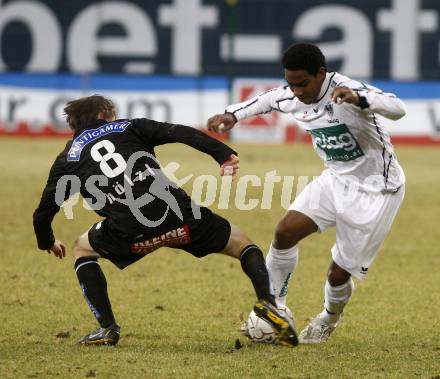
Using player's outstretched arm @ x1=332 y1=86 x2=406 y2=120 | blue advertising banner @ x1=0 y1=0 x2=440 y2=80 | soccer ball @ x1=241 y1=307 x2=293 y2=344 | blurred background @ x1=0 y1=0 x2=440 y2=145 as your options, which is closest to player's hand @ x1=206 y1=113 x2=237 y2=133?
player's outstretched arm @ x1=332 y1=86 x2=406 y2=120

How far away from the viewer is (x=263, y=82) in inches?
1088

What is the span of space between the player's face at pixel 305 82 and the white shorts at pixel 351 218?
2.18ft

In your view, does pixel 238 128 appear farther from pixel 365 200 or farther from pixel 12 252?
pixel 365 200

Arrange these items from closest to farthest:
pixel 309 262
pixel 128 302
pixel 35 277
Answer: pixel 128 302 → pixel 35 277 → pixel 309 262

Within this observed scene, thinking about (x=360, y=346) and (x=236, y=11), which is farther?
(x=236, y=11)

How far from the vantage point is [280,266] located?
755cm

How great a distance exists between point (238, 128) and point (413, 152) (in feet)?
14.3

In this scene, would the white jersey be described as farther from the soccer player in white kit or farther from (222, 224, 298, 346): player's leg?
(222, 224, 298, 346): player's leg

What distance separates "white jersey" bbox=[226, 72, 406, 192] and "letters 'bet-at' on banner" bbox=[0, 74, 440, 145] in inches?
752

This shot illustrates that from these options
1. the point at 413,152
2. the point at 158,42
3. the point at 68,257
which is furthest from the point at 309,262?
the point at 158,42

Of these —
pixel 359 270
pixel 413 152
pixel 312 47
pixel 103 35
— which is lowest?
pixel 413 152

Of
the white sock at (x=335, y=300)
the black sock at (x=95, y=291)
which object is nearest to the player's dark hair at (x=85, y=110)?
the black sock at (x=95, y=291)

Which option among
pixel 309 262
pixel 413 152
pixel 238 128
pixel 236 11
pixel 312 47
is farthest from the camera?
pixel 236 11

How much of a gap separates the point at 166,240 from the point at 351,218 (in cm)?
126
